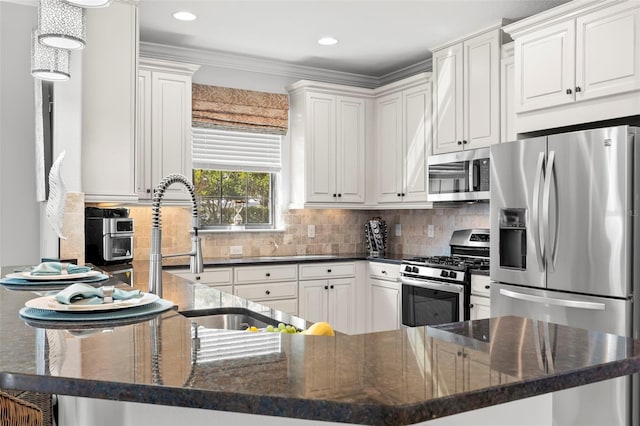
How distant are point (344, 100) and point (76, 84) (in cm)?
254

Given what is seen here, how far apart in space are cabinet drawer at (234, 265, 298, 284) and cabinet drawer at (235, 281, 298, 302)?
4cm

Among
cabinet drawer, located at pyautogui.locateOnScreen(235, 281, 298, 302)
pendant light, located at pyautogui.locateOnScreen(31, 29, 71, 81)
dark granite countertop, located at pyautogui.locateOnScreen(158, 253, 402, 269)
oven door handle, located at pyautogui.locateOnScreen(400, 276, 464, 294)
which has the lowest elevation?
cabinet drawer, located at pyautogui.locateOnScreen(235, 281, 298, 302)

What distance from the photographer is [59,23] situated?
2277 millimetres

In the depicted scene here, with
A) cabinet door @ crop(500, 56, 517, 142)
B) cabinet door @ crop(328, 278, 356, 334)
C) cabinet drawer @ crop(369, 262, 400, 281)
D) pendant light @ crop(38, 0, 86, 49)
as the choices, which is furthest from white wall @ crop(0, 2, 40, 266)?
cabinet door @ crop(500, 56, 517, 142)

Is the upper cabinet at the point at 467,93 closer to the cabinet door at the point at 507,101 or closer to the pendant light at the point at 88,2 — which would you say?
the cabinet door at the point at 507,101

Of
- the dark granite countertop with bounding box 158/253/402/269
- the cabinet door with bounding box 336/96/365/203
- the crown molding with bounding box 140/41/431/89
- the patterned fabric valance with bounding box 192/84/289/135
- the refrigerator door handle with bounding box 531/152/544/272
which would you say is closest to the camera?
the refrigerator door handle with bounding box 531/152/544/272

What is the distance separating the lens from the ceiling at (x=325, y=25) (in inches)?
148

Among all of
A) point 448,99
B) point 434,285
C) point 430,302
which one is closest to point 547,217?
point 434,285

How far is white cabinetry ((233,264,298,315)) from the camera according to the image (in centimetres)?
443

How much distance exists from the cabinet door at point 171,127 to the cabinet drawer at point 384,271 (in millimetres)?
1747

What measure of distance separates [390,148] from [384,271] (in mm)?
1168

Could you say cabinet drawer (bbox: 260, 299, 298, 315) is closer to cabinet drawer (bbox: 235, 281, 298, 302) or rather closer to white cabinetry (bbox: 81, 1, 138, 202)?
cabinet drawer (bbox: 235, 281, 298, 302)

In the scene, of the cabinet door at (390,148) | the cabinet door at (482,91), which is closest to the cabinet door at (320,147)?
the cabinet door at (390,148)

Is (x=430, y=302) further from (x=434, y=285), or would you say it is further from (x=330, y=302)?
(x=330, y=302)
